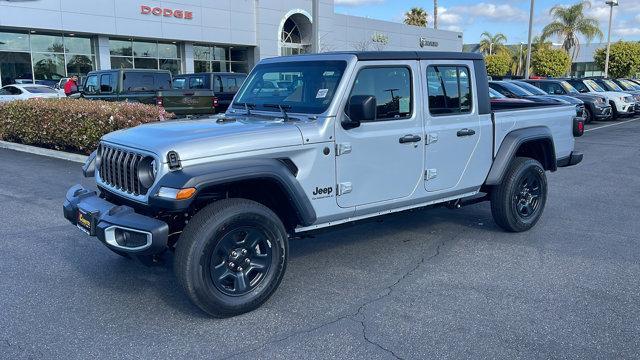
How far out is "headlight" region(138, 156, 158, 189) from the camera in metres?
3.87

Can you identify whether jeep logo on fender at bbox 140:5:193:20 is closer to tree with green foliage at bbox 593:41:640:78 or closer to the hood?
the hood

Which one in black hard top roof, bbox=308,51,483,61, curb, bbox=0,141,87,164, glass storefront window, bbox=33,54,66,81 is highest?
glass storefront window, bbox=33,54,66,81

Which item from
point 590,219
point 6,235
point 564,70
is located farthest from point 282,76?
point 564,70

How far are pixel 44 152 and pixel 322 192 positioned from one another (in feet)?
30.5

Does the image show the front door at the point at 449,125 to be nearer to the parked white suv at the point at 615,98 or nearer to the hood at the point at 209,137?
the hood at the point at 209,137

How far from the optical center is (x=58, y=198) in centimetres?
776

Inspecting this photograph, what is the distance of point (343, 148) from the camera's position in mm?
4395

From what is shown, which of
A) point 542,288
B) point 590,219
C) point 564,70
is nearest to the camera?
point 542,288

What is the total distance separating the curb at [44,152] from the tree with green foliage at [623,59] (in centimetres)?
4332

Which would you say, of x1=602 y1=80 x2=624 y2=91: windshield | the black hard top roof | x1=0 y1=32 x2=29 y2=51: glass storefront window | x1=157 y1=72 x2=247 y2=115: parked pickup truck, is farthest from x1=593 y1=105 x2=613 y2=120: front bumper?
x1=0 y1=32 x2=29 y2=51: glass storefront window

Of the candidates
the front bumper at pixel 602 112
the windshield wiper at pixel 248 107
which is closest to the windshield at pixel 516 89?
the front bumper at pixel 602 112

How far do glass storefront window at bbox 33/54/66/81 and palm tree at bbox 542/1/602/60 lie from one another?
40728 millimetres

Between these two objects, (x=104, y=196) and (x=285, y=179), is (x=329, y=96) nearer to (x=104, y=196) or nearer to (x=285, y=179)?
(x=285, y=179)

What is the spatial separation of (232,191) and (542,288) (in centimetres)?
266
